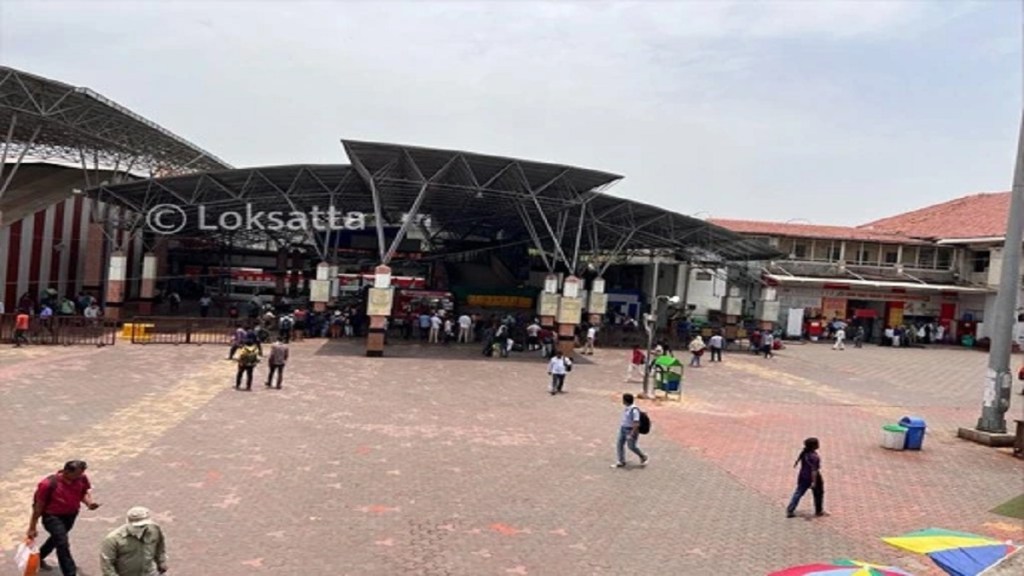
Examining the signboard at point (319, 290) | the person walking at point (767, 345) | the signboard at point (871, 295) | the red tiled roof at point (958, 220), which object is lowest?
the person walking at point (767, 345)

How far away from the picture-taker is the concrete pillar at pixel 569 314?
2906 centimetres

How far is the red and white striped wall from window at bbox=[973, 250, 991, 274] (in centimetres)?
4420

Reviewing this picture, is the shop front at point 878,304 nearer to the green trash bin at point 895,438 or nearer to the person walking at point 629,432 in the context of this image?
the green trash bin at point 895,438

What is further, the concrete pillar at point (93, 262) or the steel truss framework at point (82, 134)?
the concrete pillar at point (93, 262)

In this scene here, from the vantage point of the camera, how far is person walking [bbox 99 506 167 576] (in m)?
6.10

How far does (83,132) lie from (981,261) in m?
45.5

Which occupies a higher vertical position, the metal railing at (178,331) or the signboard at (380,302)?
the signboard at (380,302)

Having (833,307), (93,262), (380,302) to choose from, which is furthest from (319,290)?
(833,307)

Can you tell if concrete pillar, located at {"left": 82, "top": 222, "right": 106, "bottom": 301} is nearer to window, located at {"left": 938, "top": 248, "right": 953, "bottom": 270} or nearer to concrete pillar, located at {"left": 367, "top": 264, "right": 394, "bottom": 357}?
concrete pillar, located at {"left": 367, "top": 264, "right": 394, "bottom": 357}

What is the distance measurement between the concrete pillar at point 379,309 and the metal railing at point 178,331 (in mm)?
4953

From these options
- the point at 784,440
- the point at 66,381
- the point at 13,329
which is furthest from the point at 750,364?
the point at 13,329

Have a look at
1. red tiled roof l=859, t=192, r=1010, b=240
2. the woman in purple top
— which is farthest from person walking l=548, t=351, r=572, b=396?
red tiled roof l=859, t=192, r=1010, b=240

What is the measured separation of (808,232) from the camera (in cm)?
4491

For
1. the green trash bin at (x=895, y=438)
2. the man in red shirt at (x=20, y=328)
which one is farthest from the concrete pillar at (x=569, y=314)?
the man in red shirt at (x=20, y=328)
